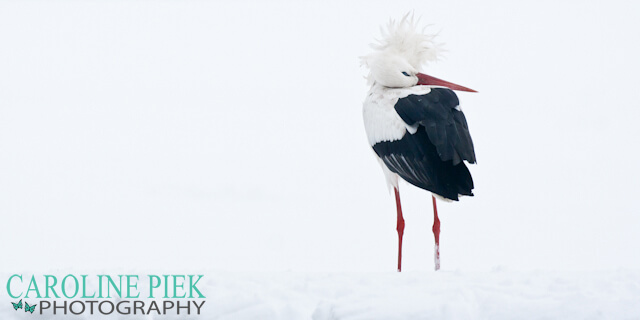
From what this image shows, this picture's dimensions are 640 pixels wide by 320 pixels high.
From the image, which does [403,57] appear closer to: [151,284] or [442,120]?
[442,120]

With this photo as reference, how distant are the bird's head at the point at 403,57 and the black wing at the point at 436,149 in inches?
27.5

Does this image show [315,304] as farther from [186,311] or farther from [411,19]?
[411,19]

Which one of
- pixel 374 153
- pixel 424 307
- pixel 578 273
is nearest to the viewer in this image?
pixel 424 307

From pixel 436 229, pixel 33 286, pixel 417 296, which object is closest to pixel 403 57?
pixel 436 229

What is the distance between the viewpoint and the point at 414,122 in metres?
7.57

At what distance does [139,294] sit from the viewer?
5199mm

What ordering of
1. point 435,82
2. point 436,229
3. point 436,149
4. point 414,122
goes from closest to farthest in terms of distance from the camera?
point 436,149, point 414,122, point 436,229, point 435,82

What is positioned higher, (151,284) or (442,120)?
(442,120)

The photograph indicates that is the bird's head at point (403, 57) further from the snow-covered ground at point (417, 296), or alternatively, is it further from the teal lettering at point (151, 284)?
the teal lettering at point (151, 284)

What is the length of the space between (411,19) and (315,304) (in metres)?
4.88

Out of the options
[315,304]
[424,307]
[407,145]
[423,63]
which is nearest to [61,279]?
[315,304]

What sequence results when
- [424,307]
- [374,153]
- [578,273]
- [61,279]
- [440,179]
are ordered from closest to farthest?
1. [424,307]
2. [61,279]
3. [578,273]
4. [440,179]
5. [374,153]

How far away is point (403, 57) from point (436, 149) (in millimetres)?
1774

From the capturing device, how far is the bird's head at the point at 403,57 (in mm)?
8359
